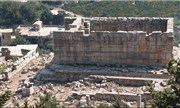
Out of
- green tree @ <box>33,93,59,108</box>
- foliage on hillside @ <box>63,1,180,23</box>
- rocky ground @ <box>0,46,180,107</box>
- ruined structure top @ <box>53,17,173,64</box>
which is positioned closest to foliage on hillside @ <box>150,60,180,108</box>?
rocky ground @ <box>0,46,180,107</box>

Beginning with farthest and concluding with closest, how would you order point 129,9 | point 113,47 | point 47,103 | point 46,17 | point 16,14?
1. point 16,14
2. point 129,9
3. point 46,17
4. point 113,47
5. point 47,103

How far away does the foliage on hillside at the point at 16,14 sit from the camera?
64688 mm

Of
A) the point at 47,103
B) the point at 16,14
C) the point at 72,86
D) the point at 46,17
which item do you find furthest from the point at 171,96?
the point at 16,14

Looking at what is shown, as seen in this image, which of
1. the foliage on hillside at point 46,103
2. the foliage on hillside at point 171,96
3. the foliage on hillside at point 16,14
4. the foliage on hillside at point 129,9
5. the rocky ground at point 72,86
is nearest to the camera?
the foliage on hillside at point 171,96

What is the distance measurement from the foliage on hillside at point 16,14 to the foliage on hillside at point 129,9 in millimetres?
7695

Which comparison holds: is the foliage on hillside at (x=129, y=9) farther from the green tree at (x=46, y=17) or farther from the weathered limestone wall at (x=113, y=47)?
the weathered limestone wall at (x=113, y=47)

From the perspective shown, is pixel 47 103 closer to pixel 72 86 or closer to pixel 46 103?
pixel 46 103

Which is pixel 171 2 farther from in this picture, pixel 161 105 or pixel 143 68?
pixel 161 105

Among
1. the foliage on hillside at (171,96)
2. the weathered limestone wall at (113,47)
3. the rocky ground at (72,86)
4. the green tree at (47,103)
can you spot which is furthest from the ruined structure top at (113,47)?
the foliage on hillside at (171,96)

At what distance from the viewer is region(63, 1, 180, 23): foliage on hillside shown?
62.5 m

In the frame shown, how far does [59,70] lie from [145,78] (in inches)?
185

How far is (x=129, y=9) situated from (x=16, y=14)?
16.7 metres

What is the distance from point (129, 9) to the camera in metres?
64.6

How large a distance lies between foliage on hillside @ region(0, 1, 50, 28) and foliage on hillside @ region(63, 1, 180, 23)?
7.69 metres
